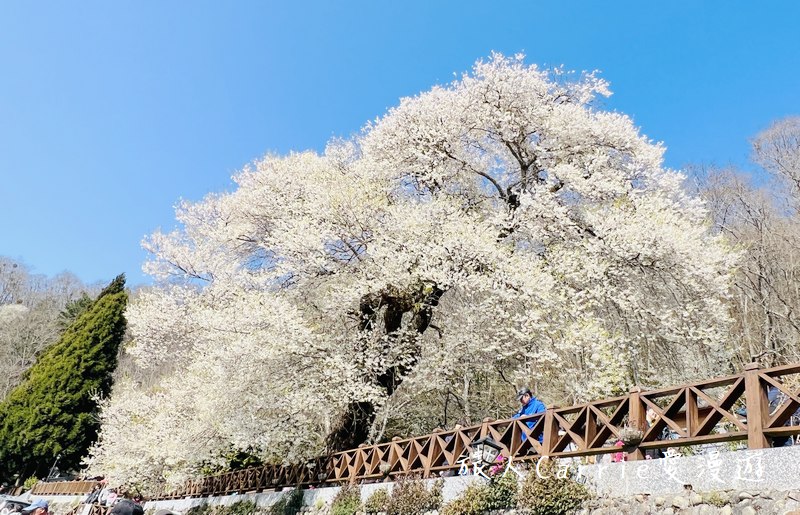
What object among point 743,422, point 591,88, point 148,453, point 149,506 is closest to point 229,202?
point 148,453

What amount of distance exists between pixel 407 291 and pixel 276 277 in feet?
11.9

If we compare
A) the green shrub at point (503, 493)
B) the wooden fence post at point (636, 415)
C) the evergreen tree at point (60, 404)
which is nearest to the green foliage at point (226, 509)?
the green shrub at point (503, 493)

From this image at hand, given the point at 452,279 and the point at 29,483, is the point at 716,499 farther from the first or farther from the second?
the point at 29,483

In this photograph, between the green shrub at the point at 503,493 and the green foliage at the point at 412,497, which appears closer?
the green shrub at the point at 503,493

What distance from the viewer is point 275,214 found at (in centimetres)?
1636

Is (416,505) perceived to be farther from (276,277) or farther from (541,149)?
(541,149)

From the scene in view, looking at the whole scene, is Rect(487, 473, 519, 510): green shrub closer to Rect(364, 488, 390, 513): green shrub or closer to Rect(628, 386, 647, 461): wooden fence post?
Rect(628, 386, 647, 461): wooden fence post

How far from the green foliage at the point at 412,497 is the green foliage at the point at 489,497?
1.95 ft

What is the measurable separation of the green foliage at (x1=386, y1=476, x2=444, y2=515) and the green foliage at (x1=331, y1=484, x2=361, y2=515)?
1.21 m

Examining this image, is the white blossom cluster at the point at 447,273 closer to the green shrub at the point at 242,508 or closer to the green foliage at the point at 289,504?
the green foliage at the point at 289,504

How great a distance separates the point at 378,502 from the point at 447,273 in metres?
4.87

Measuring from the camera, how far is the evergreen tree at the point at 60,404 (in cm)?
3156

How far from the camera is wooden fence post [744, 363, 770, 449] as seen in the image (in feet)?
16.4

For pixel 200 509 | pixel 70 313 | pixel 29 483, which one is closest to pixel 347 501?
pixel 200 509
